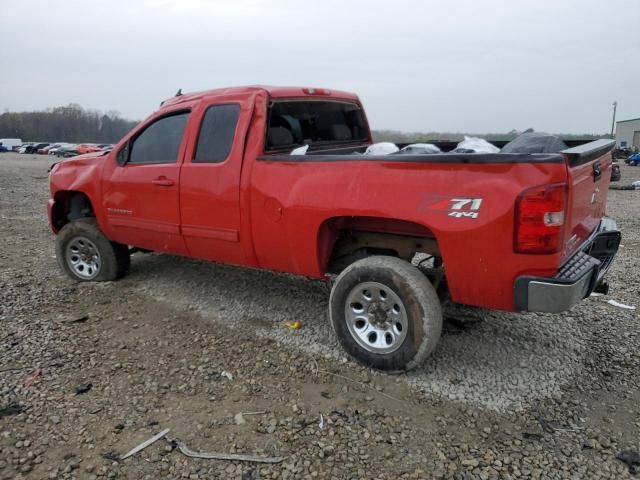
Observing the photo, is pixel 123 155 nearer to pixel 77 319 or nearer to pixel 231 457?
pixel 77 319

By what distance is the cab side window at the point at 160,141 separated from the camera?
465 centimetres

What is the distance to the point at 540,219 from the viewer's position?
2818 millimetres

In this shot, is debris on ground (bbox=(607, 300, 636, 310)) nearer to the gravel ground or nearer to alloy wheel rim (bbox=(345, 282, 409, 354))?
the gravel ground

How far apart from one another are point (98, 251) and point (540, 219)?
444cm

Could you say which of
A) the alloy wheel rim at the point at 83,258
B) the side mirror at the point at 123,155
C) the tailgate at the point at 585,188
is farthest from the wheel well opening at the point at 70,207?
the tailgate at the point at 585,188

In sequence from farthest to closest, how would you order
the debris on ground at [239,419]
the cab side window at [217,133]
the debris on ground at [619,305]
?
the debris on ground at [619,305], the cab side window at [217,133], the debris on ground at [239,419]

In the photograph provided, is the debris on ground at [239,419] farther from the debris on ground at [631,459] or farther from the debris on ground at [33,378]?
the debris on ground at [631,459]

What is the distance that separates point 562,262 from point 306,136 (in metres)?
2.68

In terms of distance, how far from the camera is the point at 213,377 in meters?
3.56

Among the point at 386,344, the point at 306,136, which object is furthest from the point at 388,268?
the point at 306,136

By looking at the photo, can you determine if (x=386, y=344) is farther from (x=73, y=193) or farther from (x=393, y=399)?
(x=73, y=193)

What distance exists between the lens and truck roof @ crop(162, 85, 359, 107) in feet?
14.1

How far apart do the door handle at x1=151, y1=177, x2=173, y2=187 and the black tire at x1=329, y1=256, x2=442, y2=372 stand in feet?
6.26

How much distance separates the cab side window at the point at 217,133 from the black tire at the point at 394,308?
1555 mm
